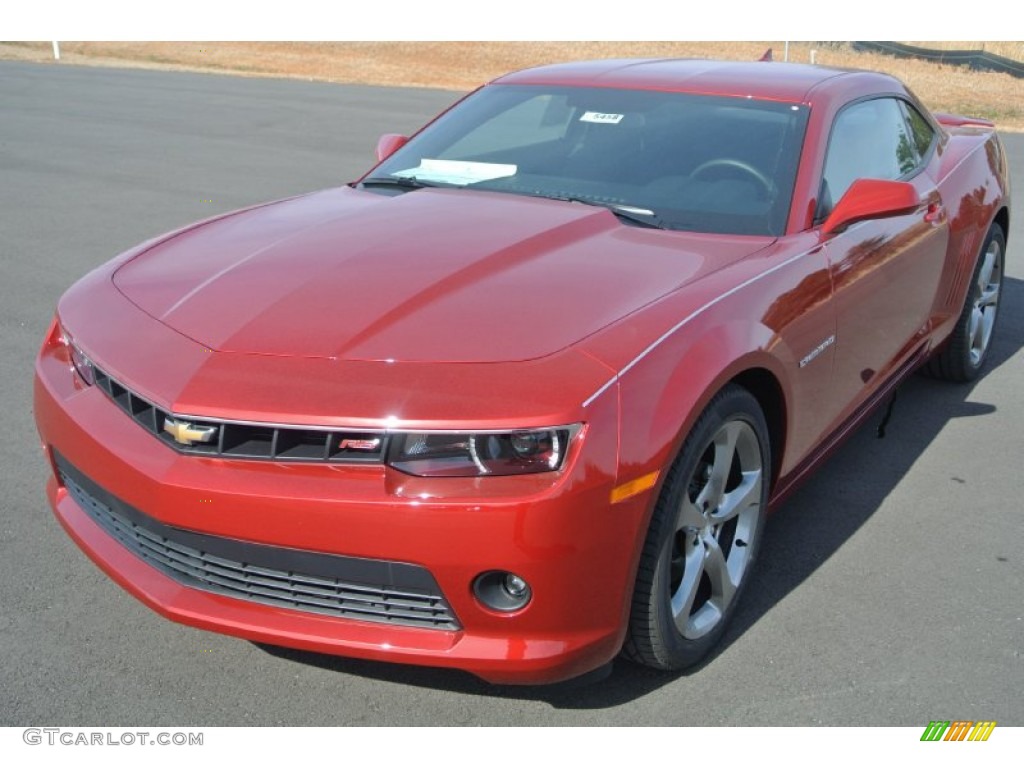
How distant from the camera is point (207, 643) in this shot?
311 centimetres

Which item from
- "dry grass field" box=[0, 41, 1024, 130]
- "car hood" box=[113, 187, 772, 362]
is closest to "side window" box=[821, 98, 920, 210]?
"car hood" box=[113, 187, 772, 362]

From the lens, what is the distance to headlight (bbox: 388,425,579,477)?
2.48 m

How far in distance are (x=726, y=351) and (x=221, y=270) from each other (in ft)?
4.83

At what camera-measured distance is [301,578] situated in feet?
8.55

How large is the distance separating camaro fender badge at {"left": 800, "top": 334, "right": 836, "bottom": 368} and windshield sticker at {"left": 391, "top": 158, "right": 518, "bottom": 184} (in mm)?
1284

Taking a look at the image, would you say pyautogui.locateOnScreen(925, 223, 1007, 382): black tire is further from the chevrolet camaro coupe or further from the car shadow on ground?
the chevrolet camaro coupe

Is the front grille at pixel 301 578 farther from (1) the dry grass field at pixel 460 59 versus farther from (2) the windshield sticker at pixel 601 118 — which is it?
(1) the dry grass field at pixel 460 59

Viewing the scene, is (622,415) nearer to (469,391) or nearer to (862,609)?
(469,391)

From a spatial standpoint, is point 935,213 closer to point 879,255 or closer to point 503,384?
point 879,255

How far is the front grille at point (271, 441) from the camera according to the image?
252cm

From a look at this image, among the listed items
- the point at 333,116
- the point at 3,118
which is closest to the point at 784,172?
the point at 333,116

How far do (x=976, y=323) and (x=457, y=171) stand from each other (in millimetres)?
2852
